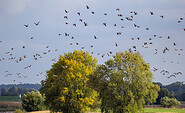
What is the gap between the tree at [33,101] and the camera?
356 ft

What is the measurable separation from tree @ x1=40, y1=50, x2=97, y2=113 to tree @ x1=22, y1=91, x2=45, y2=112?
136ft

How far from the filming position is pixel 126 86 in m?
62.7

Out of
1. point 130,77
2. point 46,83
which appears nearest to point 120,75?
point 130,77

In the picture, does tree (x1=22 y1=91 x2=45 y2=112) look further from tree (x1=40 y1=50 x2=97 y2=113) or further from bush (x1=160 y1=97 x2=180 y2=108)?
bush (x1=160 y1=97 x2=180 y2=108)

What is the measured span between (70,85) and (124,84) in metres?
11.8

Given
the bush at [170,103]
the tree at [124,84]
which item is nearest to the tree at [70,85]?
the tree at [124,84]

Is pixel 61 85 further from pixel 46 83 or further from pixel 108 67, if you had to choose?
pixel 108 67

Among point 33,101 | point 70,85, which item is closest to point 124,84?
point 70,85

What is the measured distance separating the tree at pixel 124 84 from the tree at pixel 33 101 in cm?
4896

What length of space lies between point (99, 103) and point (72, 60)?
11574mm

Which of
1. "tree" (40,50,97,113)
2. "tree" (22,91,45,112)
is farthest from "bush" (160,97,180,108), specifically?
"tree" (40,50,97,113)

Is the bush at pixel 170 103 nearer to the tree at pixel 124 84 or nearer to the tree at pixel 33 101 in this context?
the tree at pixel 33 101

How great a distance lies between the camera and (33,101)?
109 m

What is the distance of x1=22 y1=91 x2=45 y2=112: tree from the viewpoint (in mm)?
108500
